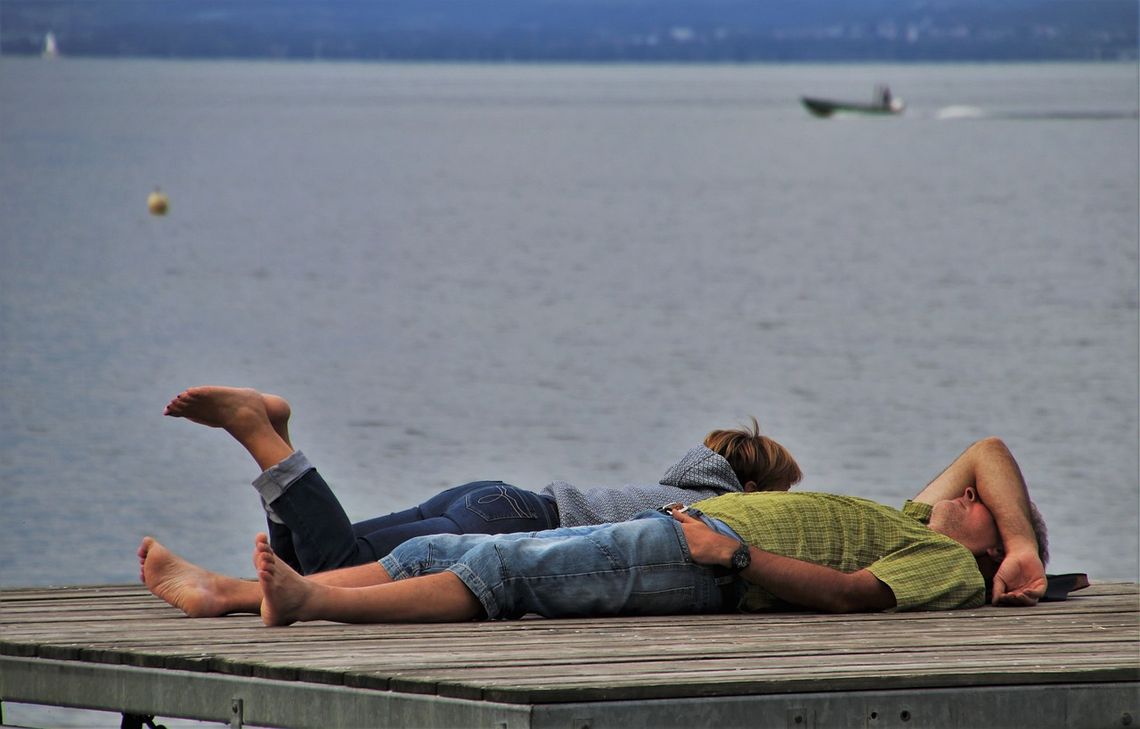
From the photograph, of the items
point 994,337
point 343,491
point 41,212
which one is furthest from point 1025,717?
point 41,212

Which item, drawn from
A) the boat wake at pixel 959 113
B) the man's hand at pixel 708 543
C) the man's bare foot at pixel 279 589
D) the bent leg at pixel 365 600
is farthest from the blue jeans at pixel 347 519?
the boat wake at pixel 959 113

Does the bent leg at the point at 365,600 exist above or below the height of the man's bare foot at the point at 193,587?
above

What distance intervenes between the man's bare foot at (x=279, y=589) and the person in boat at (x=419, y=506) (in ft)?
1.38

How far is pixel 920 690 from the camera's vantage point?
14.5 feet

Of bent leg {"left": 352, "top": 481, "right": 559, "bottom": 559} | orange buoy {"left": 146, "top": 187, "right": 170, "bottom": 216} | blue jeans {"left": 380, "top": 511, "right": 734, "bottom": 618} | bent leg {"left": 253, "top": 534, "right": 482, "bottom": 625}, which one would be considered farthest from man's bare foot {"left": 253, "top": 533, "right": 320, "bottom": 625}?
orange buoy {"left": 146, "top": 187, "right": 170, "bottom": 216}

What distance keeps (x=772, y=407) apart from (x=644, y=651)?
539 inches

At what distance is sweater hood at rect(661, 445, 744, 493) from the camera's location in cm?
580

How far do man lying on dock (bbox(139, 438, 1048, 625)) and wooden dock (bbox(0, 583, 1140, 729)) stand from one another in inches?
2.9

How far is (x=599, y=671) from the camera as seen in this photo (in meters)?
4.41

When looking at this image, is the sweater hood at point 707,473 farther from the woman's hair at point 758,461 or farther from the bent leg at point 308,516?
the bent leg at point 308,516

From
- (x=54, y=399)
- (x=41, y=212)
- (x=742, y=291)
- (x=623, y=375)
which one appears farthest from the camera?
(x=41, y=212)

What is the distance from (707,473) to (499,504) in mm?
681

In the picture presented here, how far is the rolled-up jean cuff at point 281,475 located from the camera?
5375 mm

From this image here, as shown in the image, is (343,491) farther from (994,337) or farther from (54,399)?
(994,337)
